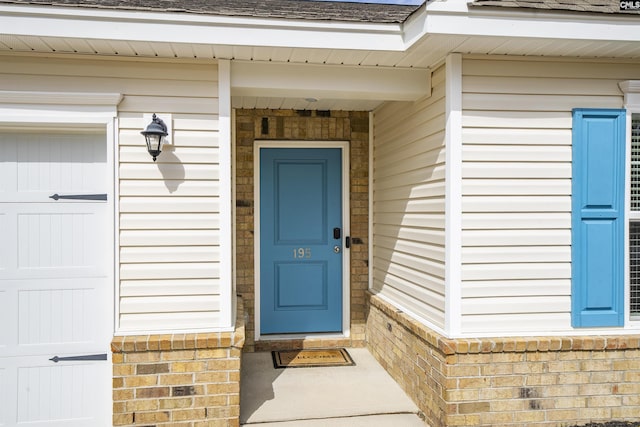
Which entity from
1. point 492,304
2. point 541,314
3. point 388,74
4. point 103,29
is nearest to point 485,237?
point 492,304

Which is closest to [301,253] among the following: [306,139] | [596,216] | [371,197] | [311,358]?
[371,197]

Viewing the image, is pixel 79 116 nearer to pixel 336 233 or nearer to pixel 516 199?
pixel 336 233

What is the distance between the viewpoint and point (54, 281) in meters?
3.08

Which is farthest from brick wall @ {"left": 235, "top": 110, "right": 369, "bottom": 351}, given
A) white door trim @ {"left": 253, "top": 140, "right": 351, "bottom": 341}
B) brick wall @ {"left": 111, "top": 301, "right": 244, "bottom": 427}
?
brick wall @ {"left": 111, "top": 301, "right": 244, "bottom": 427}

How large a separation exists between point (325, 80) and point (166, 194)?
137cm

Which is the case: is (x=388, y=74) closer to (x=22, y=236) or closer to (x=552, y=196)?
(x=552, y=196)

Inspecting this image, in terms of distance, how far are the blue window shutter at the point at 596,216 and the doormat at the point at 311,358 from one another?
6.80 feet

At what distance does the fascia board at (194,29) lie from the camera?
2.62 metres

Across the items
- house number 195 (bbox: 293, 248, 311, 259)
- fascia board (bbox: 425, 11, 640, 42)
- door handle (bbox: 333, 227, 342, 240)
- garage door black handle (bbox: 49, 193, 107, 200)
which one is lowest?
house number 195 (bbox: 293, 248, 311, 259)

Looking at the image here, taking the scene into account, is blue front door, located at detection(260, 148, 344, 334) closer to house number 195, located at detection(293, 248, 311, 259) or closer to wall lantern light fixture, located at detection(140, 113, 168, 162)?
house number 195, located at detection(293, 248, 311, 259)

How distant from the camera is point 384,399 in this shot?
348cm

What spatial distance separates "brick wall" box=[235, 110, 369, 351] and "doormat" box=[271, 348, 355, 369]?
3.2 inches

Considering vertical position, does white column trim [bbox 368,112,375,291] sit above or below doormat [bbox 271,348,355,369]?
above

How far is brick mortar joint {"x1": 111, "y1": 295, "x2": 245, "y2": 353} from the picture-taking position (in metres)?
2.89
